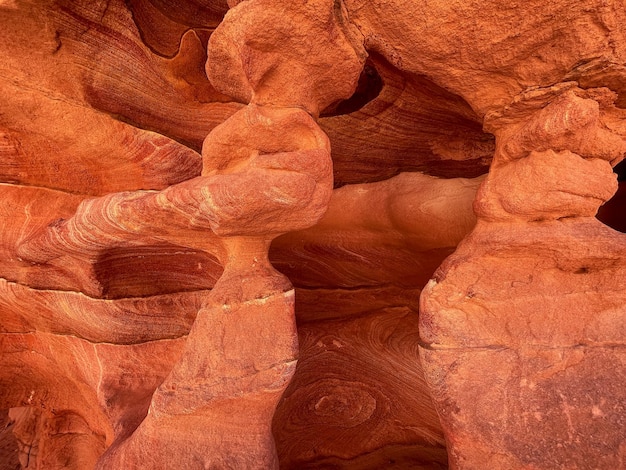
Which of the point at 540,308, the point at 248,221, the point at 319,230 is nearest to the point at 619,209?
the point at 540,308

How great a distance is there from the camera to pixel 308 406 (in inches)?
133

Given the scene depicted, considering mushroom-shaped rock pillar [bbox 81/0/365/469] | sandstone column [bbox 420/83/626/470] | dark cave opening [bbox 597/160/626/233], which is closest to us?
sandstone column [bbox 420/83/626/470]

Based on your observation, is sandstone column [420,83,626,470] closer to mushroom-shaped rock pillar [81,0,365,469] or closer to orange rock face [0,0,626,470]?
orange rock face [0,0,626,470]

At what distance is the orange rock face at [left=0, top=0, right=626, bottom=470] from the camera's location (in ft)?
5.63

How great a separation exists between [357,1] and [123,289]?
2.36 m

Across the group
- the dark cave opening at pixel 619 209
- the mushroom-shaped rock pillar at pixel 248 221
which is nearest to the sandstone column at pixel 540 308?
the mushroom-shaped rock pillar at pixel 248 221

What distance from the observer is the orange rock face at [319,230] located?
5.63ft

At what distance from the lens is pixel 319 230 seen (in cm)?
298

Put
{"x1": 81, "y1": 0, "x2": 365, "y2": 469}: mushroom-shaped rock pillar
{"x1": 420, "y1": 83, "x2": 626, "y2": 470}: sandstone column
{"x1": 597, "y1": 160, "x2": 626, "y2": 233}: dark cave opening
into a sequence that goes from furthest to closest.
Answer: {"x1": 597, "y1": 160, "x2": 626, "y2": 233}: dark cave opening < {"x1": 81, "y1": 0, "x2": 365, "y2": 469}: mushroom-shaped rock pillar < {"x1": 420, "y1": 83, "x2": 626, "y2": 470}: sandstone column

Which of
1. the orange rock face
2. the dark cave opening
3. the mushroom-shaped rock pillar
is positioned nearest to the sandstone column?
the orange rock face

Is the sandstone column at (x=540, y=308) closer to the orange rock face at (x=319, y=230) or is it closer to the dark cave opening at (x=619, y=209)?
the orange rock face at (x=319, y=230)

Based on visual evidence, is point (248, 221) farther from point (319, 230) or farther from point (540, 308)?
point (540, 308)

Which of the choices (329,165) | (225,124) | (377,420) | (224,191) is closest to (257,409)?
(224,191)

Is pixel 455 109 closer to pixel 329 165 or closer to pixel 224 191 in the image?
pixel 329 165
